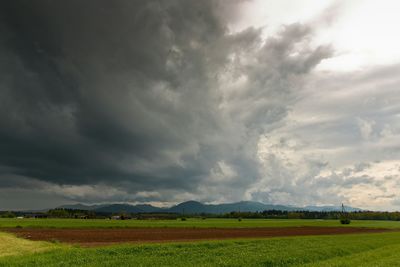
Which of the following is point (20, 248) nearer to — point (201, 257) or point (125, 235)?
point (201, 257)

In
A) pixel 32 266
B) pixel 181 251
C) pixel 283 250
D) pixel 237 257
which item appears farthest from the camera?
pixel 283 250

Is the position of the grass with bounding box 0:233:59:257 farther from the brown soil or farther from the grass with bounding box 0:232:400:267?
the brown soil

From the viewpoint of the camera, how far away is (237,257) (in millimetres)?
38406

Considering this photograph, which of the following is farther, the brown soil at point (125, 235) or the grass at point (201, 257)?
the brown soil at point (125, 235)

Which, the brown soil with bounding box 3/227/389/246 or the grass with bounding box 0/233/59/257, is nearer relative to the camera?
the grass with bounding box 0/233/59/257

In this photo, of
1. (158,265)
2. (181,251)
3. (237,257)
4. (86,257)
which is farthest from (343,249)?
(86,257)

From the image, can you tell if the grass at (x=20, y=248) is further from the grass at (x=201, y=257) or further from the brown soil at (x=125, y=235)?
the brown soil at (x=125, y=235)

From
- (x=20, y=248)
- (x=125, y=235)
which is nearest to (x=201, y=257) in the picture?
(x=20, y=248)

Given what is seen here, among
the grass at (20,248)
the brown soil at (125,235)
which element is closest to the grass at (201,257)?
the grass at (20,248)

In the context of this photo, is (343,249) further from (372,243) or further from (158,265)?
(158,265)

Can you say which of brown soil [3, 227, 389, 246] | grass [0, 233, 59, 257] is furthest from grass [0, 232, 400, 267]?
brown soil [3, 227, 389, 246]

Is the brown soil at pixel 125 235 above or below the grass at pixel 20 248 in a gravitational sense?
above

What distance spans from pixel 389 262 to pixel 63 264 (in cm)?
2901

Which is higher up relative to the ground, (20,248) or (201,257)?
(20,248)
